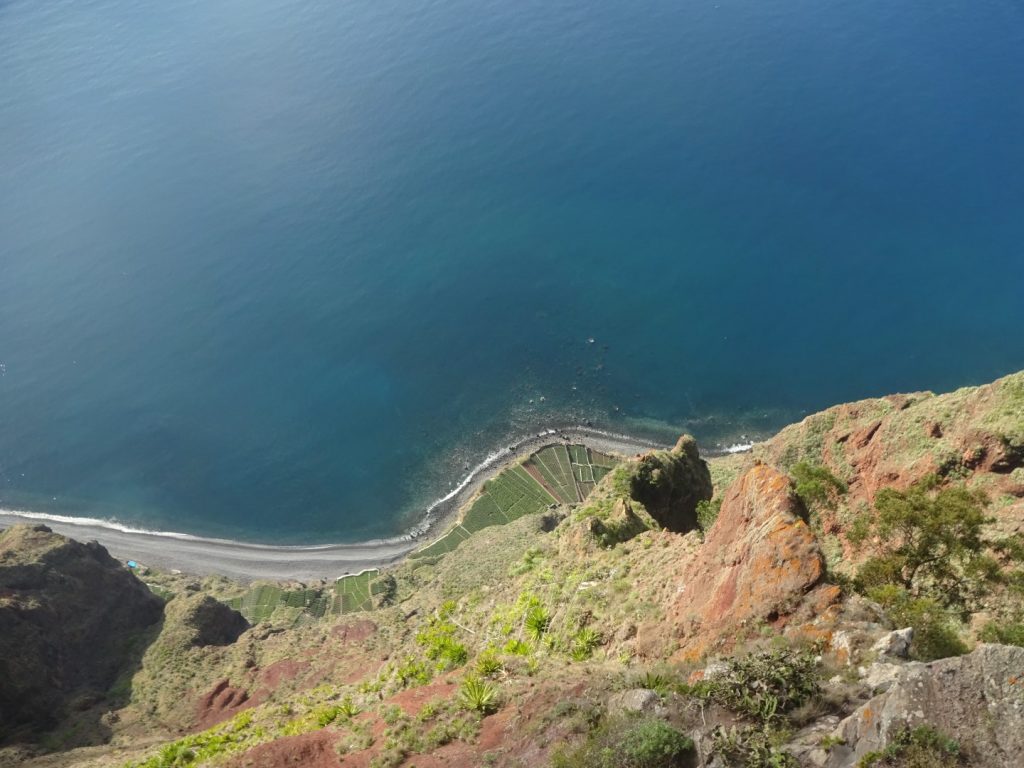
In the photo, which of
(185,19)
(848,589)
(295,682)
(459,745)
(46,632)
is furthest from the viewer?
(185,19)

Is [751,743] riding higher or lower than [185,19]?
lower

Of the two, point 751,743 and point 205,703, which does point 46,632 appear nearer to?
point 205,703

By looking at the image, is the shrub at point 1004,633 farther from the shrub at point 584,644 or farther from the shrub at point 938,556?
the shrub at point 584,644

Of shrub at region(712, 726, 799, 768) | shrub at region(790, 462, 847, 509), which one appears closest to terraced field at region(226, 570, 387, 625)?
shrub at region(790, 462, 847, 509)

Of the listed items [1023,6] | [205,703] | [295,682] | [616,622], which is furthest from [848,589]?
[1023,6]

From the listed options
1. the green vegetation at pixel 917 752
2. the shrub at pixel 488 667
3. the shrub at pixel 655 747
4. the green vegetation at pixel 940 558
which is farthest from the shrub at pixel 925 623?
the shrub at pixel 488 667

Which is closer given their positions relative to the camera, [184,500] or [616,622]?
[616,622]
